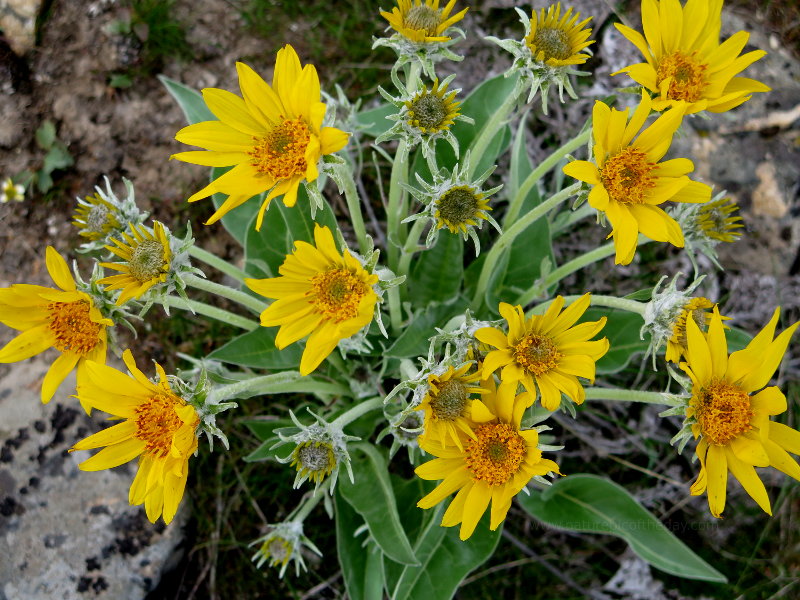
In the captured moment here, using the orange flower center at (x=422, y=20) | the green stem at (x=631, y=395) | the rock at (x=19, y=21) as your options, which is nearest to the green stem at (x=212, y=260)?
the orange flower center at (x=422, y=20)

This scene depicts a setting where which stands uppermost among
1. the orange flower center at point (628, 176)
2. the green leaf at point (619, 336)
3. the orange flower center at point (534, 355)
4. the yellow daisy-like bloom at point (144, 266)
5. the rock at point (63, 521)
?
the orange flower center at point (628, 176)

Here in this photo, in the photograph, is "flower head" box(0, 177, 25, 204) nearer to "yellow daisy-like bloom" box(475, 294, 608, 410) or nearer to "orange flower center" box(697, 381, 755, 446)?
"yellow daisy-like bloom" box(475, 294, 608, 410)

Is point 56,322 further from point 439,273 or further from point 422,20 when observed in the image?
point 422,20

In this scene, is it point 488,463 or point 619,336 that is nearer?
point 488,463

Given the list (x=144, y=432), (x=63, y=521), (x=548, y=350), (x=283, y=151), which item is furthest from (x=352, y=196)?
(x=63, y=521)

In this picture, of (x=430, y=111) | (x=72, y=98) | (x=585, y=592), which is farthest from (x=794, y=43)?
(x=72, y=98)

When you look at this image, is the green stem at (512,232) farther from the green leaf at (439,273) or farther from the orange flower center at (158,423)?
the orange flower center at (158,423)
